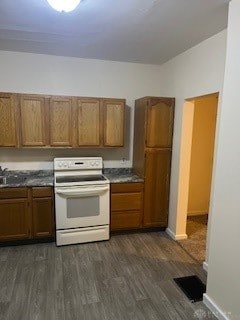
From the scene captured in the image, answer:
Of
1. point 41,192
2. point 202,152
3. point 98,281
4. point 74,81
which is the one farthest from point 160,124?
point 98,281

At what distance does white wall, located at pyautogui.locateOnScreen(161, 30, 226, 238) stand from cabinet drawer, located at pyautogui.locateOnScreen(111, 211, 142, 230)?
0.50 meters

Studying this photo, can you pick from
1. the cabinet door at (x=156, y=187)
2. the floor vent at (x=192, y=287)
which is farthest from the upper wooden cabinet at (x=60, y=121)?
the floor vent at (x=192, y=287)

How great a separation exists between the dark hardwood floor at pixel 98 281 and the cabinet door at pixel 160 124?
1.41 meters

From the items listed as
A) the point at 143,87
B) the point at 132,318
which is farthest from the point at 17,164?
the point at 132,318

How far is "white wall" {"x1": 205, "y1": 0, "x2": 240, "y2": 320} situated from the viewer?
1801 mm

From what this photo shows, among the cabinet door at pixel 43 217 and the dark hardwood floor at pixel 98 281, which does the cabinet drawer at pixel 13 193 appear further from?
the dark hardwood floor at pixel 98 281

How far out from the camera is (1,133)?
3096mm

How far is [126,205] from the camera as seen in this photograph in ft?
11.2

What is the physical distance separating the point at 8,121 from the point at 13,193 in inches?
36.8

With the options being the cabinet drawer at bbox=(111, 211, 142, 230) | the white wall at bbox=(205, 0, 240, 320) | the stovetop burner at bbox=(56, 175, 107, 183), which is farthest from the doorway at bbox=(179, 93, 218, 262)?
the white wall at bbox=(205, 0, 240, 320)

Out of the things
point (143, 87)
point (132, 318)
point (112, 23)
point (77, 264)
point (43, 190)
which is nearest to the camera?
point (132, 318)

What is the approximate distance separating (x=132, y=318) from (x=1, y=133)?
2.60 metres

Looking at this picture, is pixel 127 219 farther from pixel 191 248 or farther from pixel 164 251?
pixel 191 248

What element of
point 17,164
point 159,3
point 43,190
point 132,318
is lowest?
point 132,318
